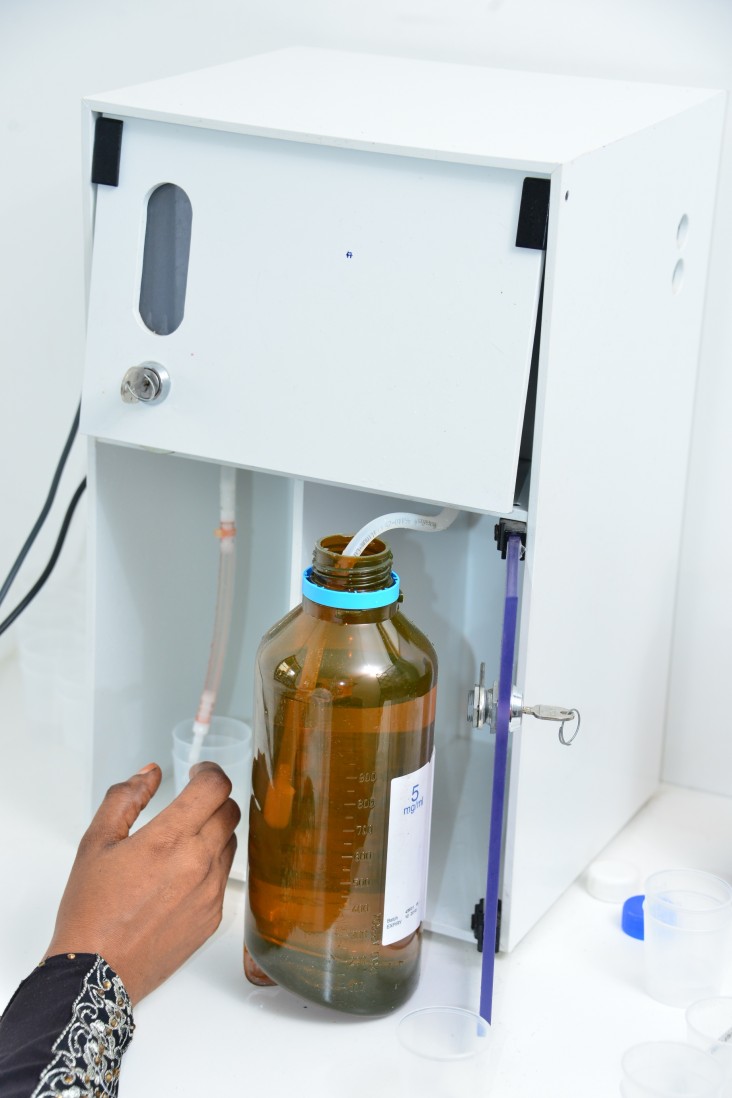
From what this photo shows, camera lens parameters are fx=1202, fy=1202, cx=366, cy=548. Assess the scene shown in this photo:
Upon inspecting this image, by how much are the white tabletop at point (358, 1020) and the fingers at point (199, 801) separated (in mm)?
159

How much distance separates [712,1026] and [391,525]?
0.45m

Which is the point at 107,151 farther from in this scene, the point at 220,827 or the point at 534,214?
the point at 220,827

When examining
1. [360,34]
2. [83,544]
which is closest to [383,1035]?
[83,544]

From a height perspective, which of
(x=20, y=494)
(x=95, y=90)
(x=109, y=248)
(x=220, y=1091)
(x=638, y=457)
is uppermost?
(x=95, y=90)

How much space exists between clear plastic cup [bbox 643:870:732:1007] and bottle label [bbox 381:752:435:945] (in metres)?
0.20

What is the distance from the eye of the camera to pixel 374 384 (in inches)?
35.4

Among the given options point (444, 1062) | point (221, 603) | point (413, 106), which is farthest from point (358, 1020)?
point (413, 106)

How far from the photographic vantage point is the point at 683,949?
3.18 ft

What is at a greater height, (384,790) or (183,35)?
(183,35)

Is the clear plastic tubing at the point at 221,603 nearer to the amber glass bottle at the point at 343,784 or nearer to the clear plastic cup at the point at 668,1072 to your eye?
the amber glass bottle at the point at 343,784

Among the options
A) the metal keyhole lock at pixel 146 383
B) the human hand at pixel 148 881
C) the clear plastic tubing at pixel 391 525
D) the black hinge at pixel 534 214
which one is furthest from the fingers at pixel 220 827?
the black hinge at pixel 534 214

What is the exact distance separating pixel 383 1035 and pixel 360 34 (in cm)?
98

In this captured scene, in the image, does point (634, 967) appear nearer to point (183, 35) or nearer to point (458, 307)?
point (458, 307)

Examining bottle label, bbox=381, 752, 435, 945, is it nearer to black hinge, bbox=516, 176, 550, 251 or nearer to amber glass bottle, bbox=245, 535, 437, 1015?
amber glass bottle, bbox=245, 535, 437, 1015
